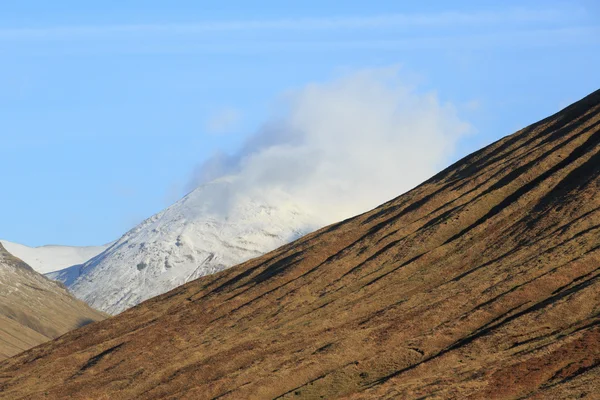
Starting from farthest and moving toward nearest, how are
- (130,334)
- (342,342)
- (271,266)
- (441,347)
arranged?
(271,266) → (130,334) → (342,342) → (441,347)

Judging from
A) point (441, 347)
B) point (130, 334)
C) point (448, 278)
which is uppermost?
point (130, 334)

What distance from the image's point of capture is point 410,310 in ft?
387

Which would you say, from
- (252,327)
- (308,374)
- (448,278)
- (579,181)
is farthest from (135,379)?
(579,181)

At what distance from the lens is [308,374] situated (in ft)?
350

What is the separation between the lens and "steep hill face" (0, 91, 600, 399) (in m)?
97.8

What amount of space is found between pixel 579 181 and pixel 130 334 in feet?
196

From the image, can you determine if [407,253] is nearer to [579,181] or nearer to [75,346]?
[579,181]

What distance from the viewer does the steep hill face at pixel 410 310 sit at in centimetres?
9775

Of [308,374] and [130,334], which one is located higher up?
[130,334]

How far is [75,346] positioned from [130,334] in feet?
36.2

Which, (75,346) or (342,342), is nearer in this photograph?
(342,342)

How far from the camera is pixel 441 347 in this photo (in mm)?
104938

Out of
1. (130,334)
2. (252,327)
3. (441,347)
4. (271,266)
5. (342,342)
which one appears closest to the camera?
(441,347)

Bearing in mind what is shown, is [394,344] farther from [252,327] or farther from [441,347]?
[252,327]
